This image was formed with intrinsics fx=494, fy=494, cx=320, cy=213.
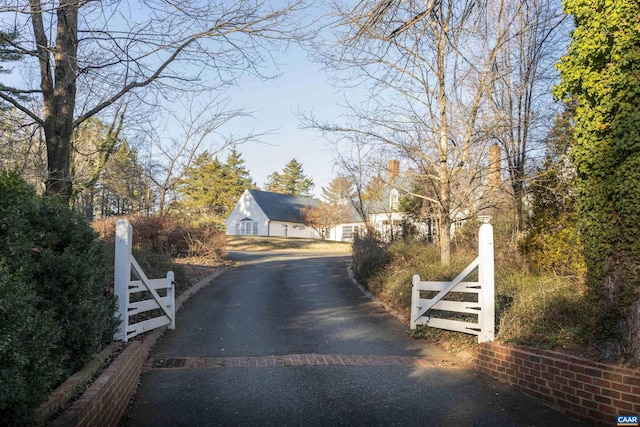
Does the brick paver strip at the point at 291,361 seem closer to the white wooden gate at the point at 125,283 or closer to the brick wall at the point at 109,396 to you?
the white wooden gate at the point at 125,283

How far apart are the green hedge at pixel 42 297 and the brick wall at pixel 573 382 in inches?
177

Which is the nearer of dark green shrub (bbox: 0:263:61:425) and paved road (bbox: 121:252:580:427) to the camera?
dark green shrub (bbox: 0:263:61:425)

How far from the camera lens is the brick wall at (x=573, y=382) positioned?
4.29 metres

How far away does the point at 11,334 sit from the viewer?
2834 mm

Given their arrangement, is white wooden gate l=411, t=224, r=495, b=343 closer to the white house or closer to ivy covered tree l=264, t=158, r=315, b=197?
the white house

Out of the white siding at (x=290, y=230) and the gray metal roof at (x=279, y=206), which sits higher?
the gray metal roof at (x=279, y=206)

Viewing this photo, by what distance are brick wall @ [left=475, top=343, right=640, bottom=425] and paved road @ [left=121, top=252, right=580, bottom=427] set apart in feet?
0.48

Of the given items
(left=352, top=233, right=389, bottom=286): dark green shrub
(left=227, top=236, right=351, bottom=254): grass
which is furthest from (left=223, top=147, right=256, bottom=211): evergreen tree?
(left=352, top=233, right=389, bottom=286): dark green shrub

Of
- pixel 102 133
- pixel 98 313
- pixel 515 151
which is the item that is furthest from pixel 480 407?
pixel 102 133

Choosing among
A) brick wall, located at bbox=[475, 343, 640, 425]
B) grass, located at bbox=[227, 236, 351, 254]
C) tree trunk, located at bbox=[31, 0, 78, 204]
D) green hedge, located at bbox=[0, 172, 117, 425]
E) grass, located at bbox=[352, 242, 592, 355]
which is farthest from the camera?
grass, located at bbox=[227, 236, 351, 254]

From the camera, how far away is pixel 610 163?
499 cm

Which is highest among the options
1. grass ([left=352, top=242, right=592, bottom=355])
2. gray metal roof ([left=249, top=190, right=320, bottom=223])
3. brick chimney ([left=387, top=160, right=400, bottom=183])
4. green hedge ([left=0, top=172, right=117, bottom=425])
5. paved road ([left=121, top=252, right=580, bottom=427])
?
gray metal roof ([left=249, top=190, right=320, bottom=223])

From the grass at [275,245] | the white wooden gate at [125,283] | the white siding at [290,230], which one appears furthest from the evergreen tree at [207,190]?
the white wooden gate at [125,283]

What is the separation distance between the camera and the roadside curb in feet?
11.0
